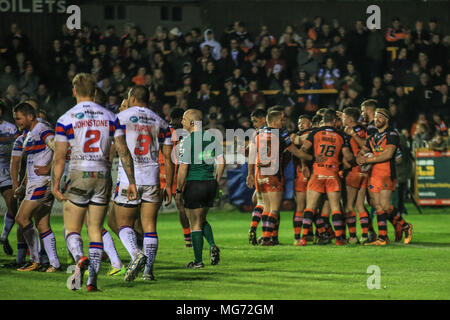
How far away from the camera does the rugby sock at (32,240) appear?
34.2 ft

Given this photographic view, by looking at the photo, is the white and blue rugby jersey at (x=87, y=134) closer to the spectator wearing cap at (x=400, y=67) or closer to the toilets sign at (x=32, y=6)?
the spectator wearing cap at (x=400, y=67)

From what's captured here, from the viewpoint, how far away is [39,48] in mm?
25891

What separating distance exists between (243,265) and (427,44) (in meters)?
15.0

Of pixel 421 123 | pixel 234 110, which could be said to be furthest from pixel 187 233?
pixel 421 123

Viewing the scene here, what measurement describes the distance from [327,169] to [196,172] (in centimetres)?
346

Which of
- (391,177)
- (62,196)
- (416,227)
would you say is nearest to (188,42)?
(416,227)

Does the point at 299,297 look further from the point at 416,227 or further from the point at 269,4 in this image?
the point at 269,4

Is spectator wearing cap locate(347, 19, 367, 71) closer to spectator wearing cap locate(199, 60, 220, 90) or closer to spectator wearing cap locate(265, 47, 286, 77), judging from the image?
spectator wearing cap locate(265, 47, 286, 77)

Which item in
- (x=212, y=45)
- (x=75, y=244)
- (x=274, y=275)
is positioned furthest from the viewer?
(x=212, y=45)

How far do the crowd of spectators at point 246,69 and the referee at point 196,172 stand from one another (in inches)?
432

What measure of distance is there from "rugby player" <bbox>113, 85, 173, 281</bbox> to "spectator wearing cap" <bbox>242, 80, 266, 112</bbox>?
13.2 m

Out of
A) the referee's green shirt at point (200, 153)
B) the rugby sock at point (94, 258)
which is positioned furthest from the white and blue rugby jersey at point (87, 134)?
the referee's green shirt at point (200, 153)

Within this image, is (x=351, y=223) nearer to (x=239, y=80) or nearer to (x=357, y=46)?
(x=239, y=80)

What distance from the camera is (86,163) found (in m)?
8.37
